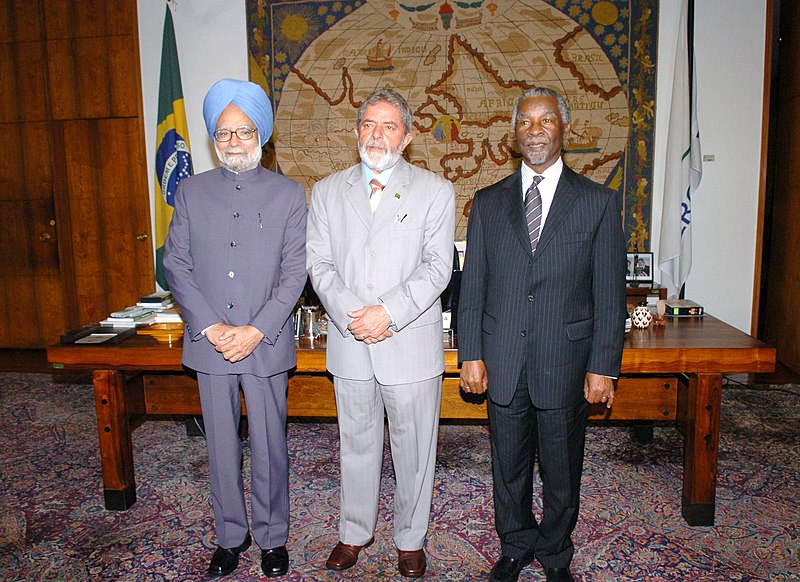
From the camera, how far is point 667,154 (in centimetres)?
453

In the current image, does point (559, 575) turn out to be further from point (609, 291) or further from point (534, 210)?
point (534, 210)

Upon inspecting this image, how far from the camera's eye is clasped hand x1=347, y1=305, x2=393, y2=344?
6.32ft

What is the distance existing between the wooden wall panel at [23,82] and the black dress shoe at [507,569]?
5.29 m

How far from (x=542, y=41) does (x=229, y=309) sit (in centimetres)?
361

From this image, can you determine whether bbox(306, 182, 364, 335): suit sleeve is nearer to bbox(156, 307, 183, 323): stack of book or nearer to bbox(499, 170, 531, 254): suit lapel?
bbox(499, 170, 531, 254): suit lapel

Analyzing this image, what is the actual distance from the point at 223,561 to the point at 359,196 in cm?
134

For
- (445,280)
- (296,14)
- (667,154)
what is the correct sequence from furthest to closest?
(296,14) → (667,154) → (445,280)

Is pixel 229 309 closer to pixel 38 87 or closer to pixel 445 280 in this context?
pixel 445 280

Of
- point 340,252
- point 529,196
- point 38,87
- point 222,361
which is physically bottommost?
point 222,361

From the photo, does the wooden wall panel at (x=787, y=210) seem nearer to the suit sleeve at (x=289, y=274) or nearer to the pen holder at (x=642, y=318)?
the pen holder at (x=642, y=318)

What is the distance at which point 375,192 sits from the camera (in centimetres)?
208

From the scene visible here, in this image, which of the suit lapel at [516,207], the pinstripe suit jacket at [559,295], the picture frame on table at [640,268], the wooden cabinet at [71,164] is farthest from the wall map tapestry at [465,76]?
the pinstripe suit jacket at [559,295]

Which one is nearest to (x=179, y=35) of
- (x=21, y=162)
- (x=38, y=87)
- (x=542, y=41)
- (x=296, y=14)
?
(x=296, y=14)

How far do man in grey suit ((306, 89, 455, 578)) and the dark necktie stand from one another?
25 centimetres
